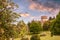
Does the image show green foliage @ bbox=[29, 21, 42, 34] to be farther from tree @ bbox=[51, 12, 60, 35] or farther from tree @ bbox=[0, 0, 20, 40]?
tree @ bbox=[0, 0, 20, 40]

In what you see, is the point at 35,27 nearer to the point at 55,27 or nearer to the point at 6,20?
the point at 55,27

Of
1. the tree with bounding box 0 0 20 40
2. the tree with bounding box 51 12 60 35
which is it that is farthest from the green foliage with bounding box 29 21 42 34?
the tree with bounding box 0 0 20 40

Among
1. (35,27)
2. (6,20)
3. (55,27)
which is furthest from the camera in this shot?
(55,27)

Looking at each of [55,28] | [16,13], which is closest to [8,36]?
[16,13]

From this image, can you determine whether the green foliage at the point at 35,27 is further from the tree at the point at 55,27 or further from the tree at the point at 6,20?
the tree at the point at 6,20

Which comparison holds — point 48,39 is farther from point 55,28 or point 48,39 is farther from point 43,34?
point 55,28

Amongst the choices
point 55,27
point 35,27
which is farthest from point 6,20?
point 55,27

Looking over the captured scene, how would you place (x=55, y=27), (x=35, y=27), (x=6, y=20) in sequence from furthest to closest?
(x=55, y=27) < (x=35, y=27) < (x=6, y=20)

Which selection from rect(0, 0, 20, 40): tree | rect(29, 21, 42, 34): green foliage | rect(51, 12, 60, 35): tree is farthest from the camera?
rect(51, 12, 60, 35): tree

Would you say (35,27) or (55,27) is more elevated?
(35,27)

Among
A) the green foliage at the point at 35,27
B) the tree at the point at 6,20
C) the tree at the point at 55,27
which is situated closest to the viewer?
the tree at the point at 6,20

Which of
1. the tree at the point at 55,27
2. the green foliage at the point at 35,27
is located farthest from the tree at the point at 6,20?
the tree at the point at 55,27

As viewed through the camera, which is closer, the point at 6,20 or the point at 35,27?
the point at 6,20

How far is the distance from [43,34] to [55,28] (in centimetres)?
478
